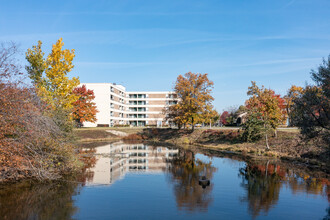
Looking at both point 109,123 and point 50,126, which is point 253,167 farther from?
point 109,123

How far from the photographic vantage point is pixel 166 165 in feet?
95.2

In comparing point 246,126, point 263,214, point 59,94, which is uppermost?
point 59,94

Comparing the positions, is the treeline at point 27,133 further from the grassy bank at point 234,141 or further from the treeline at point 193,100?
the treeline at point 193,100

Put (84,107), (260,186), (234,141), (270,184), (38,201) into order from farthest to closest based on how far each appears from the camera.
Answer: (84,107) → (234,141) → (270,184) → (260,186) → (38,201)

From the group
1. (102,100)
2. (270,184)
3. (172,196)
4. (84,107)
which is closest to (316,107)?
(270,184)

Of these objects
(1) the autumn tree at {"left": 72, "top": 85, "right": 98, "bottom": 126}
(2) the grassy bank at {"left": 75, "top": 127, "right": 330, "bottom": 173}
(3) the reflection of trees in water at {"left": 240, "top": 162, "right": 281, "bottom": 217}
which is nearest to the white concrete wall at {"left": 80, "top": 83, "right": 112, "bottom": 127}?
(1) the autumn tree at {"left": 72, "top": 85, "right": 98, "bottom": 126}

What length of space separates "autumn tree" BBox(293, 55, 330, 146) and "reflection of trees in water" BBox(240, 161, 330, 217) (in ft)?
13.4

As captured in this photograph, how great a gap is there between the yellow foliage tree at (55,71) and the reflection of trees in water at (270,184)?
18544 mm

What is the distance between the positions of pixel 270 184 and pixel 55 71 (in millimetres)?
21945

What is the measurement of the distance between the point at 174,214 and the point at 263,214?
14.9 feet

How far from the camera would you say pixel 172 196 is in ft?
54.1

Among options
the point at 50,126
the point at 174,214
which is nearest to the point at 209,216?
the point at 174,214

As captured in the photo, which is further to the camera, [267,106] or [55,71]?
[267,106]

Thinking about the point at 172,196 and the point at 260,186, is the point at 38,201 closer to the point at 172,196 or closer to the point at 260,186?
the point at 172,196
